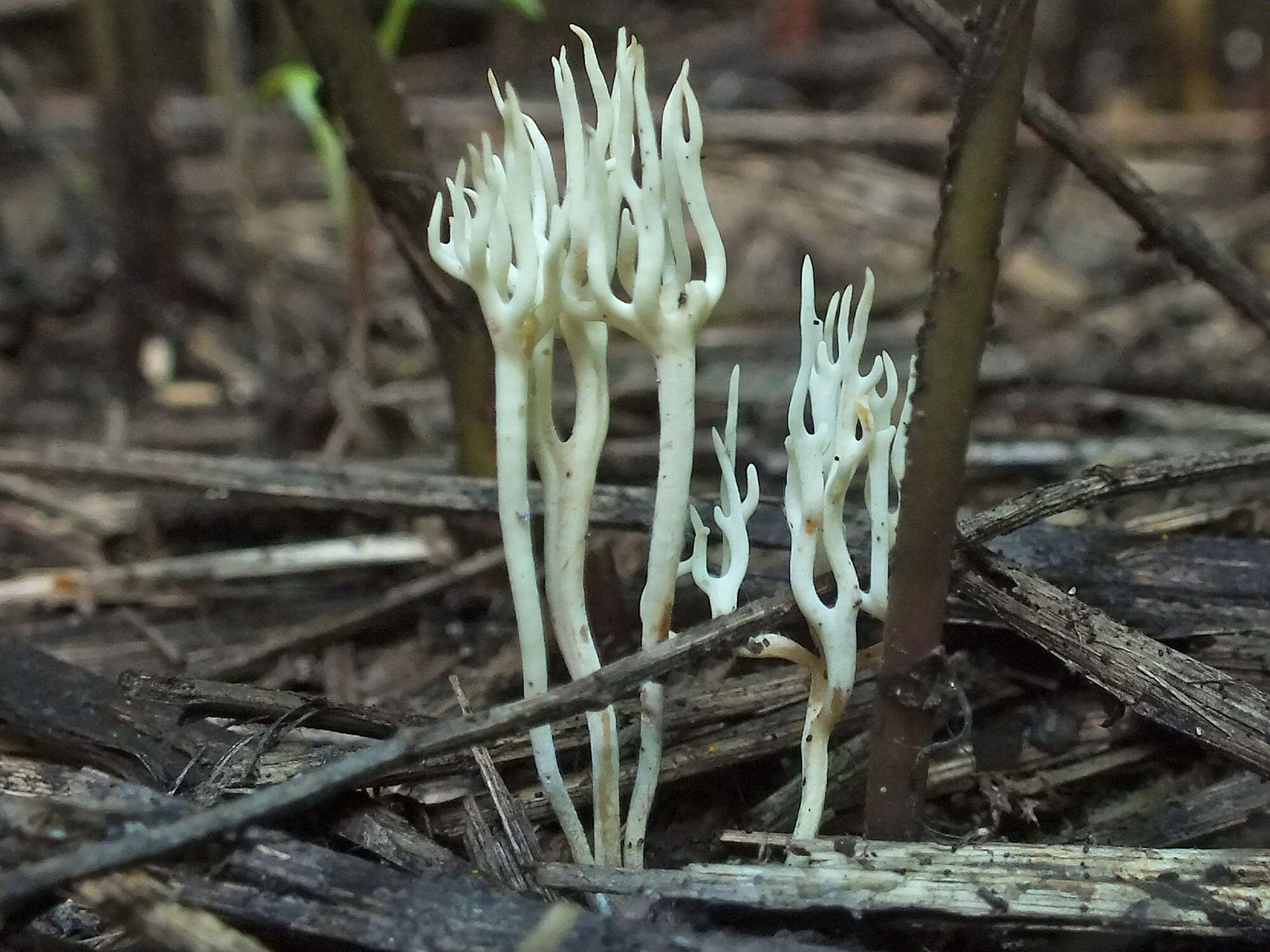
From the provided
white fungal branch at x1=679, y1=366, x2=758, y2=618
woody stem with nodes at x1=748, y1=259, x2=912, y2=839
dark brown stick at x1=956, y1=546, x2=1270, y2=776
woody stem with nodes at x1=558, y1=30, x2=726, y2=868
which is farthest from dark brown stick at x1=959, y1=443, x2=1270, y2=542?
woody stem with nodes at x1=558, y1=30, x2=726, y2=868

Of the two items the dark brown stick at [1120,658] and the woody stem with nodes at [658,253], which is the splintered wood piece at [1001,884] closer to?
the dark brown stick at [1120,658]

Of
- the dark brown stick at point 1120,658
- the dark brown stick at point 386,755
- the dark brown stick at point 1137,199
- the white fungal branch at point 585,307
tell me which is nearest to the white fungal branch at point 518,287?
the white fungal branch at point 585,307

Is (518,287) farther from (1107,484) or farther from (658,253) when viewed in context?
(1107,484)

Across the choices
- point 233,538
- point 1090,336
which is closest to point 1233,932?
point 233,538

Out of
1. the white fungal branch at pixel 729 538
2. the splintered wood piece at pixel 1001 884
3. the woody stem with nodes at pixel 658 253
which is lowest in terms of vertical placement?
the splintered wood piece at pixel 1001 884

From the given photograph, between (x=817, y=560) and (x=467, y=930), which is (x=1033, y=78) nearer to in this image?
(x=817, y=560)

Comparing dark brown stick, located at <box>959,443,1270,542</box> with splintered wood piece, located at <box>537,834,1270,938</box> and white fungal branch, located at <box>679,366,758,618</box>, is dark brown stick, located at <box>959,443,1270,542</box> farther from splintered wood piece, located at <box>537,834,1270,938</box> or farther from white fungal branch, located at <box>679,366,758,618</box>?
splintered wood piece, located at <box>537,834,1270,938</box>

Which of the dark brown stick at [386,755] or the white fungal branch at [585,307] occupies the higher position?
the white fungal branch at [585,307]
